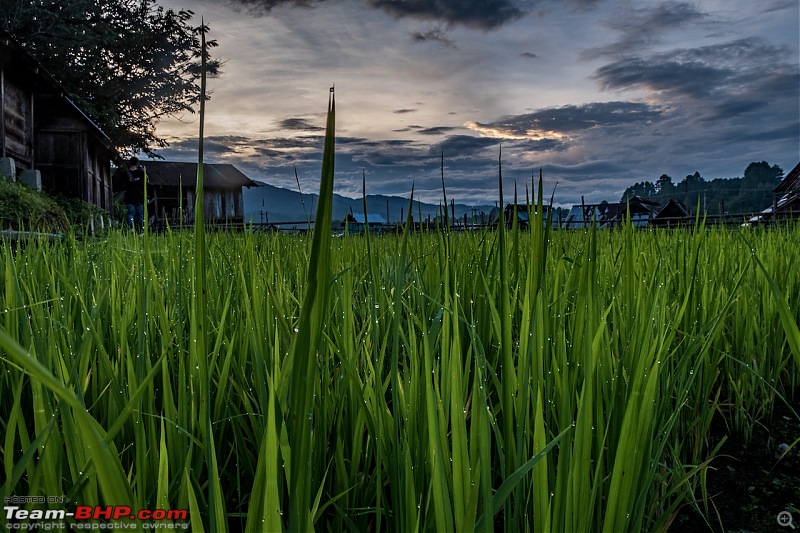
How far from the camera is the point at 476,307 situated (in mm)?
1388

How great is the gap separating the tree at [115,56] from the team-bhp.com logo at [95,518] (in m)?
21.9

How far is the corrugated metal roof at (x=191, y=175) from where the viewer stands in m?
32.7

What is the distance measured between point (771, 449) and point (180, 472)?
1.59m

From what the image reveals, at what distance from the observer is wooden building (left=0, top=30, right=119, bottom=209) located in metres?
13.2

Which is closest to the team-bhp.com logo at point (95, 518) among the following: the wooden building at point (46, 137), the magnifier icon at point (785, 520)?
the magnifier icon at point (785, 520)

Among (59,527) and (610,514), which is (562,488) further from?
(59,527)

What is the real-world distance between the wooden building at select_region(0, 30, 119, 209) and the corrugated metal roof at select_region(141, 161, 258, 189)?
34.6 ft

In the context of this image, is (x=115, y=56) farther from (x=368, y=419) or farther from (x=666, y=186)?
(x=666, y=186)

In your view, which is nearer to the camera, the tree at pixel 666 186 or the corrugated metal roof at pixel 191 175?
the corrugated metal roof at pixel 191 175

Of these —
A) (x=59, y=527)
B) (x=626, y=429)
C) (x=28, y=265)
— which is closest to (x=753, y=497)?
→ (x=626, y=429)

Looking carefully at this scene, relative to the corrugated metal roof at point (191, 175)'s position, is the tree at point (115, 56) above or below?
above

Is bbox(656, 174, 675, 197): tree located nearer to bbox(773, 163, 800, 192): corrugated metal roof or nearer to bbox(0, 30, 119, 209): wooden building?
bbox(773, 163, 800, 192): corrugated metal roof

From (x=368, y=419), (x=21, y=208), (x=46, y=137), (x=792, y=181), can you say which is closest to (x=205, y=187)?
(x=46, y=137)

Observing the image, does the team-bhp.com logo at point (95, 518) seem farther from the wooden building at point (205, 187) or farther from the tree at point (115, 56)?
the wooden building at point (205, 187)
